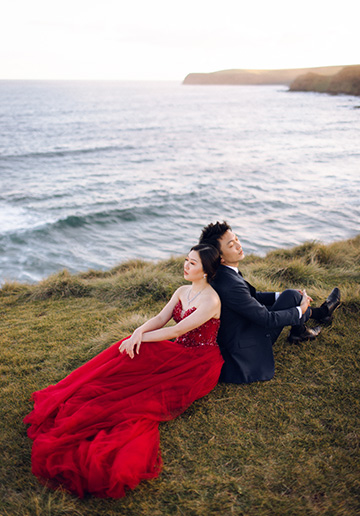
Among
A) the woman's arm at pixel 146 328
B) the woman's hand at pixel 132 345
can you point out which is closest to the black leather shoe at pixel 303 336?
the woman's arm at pixel 146 328

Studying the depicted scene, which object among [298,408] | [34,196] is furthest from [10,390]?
[34,196]

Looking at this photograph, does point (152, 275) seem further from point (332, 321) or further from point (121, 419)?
point (121, 419)

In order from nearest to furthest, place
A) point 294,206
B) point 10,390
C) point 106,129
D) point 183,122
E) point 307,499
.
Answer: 1. point 307,499
2. point 10,390
3. point 294,206
4. point 106,129
5. point 183,122

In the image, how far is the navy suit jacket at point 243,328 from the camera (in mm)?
3912

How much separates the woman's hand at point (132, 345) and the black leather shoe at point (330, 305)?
8.90 ft

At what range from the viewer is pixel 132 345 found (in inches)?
146

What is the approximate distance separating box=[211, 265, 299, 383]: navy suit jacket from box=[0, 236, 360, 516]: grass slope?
19 centimetres

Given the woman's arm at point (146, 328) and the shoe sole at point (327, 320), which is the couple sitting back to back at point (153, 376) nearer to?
the woman's arm at point (146, 328)

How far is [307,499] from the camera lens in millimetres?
2889

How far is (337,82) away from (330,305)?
101 meters

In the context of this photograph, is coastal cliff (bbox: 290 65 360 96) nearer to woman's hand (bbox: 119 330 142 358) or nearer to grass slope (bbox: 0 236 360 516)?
grass slope (bbox: 0 236 360 516)

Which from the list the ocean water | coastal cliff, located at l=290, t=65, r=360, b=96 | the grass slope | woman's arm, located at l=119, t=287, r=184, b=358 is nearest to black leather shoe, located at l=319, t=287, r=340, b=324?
the grass slope

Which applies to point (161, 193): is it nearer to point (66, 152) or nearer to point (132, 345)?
point (66, 152)

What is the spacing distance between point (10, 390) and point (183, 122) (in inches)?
2324
